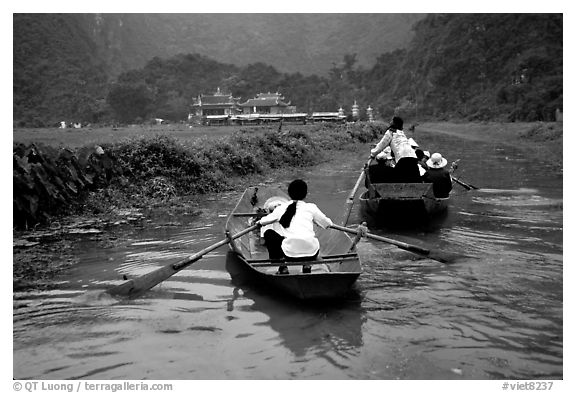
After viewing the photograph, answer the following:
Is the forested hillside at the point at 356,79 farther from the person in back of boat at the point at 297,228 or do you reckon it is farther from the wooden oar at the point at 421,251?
the person in back of boat at the point at 297,228

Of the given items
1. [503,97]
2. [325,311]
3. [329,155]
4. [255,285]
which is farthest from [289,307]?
[503,97]

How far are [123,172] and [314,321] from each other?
7.28 metres

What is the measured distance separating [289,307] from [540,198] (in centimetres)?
751

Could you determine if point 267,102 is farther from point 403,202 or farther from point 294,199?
point 294,199

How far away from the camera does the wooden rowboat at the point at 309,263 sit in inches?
181

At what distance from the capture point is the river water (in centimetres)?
382

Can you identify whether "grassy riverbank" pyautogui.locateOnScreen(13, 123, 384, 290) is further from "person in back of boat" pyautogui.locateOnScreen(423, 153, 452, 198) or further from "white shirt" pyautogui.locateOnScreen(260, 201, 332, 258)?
"person in back of boat" pyautogui.locateOnScreen(423, 153, 452, 198)

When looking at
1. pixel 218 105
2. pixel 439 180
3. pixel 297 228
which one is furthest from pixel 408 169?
pixel 218 105

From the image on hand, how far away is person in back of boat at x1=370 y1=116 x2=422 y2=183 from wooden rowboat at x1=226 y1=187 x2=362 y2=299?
219 cm

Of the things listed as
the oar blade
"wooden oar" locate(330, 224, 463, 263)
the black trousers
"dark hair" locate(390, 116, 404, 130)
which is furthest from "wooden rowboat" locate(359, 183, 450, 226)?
the oar blade

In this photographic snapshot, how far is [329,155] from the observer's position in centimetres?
2127
